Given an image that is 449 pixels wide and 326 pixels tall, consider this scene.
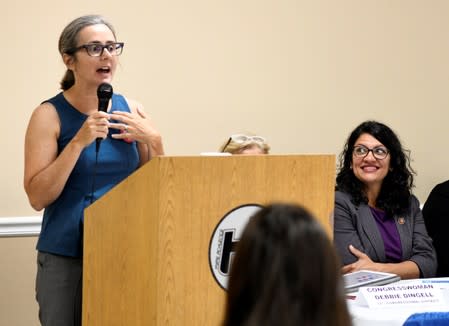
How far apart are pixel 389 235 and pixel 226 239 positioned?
173 cm

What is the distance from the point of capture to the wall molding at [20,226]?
429cm

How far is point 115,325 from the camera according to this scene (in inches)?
104

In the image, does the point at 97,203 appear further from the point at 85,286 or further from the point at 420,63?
the point at 420,63

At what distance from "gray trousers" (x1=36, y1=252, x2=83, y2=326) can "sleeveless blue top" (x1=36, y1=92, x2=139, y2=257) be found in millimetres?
43

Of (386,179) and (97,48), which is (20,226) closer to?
(97,48)

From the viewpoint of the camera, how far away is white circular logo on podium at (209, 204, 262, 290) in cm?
243

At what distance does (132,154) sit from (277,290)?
6.35 feet

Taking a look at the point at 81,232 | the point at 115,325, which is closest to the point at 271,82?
the point at 81,232

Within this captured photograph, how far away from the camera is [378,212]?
13.2 ft

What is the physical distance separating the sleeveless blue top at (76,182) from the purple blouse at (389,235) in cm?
150

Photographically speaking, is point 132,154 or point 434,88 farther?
point 434,88

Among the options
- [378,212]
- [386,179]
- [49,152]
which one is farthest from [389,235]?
[49,152]

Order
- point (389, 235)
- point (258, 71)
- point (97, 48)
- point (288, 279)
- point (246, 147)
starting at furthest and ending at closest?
point (258, 71) < point (389, 235) < point (246, 147) < point (97, 48) < point (288, 279)

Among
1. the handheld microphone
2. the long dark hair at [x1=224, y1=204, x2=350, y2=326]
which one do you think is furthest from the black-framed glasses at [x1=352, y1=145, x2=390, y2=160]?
the long dark hair at [x1=224, y1=204, x2=350, y2=326]
